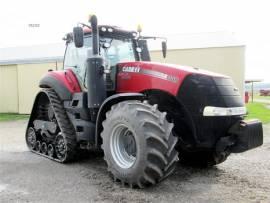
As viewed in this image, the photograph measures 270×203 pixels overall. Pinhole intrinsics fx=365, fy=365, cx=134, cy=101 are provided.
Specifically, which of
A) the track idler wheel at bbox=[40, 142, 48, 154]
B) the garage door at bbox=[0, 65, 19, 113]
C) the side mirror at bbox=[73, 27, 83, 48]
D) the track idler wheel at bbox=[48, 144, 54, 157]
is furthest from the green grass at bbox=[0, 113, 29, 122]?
the side mirror at bbox=[73, 27, 83, 48]

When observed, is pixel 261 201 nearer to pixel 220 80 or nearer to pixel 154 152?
pixel 154 152

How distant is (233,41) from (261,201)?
→ 41.7 feet

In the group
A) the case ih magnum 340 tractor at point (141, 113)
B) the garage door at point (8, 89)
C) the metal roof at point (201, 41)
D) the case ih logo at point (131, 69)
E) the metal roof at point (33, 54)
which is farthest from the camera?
the garage door at point (8, 89)

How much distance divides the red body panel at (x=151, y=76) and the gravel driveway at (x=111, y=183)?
144 centimetres

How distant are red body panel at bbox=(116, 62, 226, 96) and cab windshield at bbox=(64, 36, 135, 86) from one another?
1.37 feet

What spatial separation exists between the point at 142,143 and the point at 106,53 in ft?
7.19

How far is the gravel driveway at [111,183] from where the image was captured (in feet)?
15.9

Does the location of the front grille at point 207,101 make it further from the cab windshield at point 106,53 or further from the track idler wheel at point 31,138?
the track idler wheel at point 31,138

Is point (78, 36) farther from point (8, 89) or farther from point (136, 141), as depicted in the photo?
point (8, 89)

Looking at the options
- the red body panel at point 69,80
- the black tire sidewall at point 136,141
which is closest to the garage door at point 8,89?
the red body panel at point 69,80

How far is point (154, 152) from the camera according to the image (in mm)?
4781

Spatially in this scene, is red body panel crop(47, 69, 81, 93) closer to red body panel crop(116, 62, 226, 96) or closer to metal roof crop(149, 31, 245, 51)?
red body panel crop(116, 62, 226, 96)

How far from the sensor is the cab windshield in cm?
645

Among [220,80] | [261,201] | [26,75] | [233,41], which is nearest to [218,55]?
[233,41]
